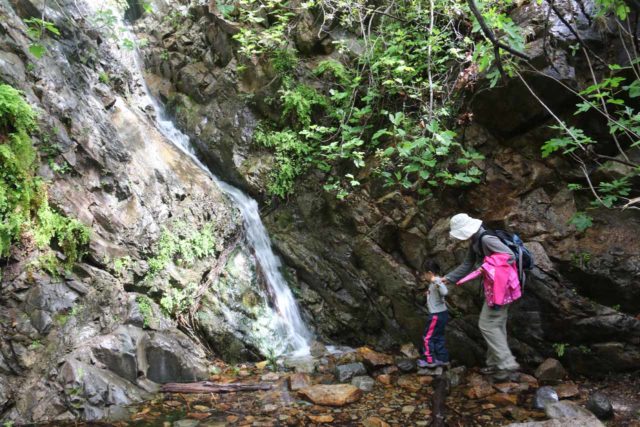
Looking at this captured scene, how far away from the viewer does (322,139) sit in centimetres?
899

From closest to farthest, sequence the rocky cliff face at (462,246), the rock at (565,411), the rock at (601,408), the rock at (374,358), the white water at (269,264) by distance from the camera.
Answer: the rock at (565,411) < the rock at (601,408) < the rocky cliff face at (462,246) < the rock at (374,358) < the white water at (269,264)

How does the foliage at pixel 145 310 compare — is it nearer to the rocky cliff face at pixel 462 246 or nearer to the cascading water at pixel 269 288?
the cascading water at pixel 269 288

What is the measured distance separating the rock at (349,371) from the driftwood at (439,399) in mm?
1073

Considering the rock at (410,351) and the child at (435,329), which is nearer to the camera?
the child at (435,329)

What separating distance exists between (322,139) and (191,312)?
176 inches

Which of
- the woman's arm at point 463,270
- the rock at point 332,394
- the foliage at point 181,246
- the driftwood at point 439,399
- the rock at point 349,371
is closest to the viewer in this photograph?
the driftwood at point 439,399

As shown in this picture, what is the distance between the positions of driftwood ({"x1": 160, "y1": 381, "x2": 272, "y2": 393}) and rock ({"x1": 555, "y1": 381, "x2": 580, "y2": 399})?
3784 mm

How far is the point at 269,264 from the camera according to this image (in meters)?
8.57

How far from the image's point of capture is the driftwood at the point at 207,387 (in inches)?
219

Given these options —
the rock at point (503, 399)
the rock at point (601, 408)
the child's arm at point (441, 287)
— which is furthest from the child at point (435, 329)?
the rock at point (601, 408)

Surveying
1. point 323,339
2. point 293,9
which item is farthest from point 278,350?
point 293,9

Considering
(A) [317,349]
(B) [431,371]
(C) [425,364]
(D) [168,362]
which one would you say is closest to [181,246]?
(D) [168,362]

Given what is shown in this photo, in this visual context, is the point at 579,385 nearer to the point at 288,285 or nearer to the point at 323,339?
the point at 323,339

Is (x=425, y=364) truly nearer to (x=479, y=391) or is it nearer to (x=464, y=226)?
(x=479, y=391)
